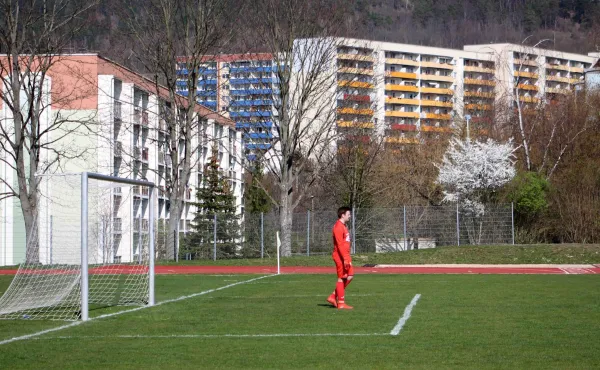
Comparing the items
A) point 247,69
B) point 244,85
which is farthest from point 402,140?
point 247,69

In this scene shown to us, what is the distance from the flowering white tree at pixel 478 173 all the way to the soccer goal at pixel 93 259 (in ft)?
87.8

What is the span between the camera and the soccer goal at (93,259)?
16422mm

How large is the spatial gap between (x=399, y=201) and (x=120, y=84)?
19855mm

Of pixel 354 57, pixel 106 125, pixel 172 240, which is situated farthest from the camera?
pixel 354 57

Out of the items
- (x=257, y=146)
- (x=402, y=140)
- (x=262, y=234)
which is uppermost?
(x=402, y=140)

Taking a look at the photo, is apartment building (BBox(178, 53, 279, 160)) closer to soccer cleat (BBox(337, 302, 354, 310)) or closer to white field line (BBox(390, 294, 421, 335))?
white field line (BBox(390, 294, 421, 335))

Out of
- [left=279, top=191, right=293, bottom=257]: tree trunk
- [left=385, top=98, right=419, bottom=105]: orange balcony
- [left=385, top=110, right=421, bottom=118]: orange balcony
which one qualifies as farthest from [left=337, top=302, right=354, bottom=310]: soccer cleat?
[left=385, top=98, right=419, bottom=105]: orange balcony

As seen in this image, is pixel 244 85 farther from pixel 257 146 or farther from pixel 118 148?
pixel 118 148

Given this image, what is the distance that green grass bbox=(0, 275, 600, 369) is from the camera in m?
9.78

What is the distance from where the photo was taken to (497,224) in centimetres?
4106

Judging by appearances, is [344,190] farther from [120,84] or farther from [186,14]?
[186,14]

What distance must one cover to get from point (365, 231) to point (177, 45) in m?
12.6

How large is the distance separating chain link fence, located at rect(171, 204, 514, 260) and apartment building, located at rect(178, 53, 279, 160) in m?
4.72

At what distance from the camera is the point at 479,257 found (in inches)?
1451
